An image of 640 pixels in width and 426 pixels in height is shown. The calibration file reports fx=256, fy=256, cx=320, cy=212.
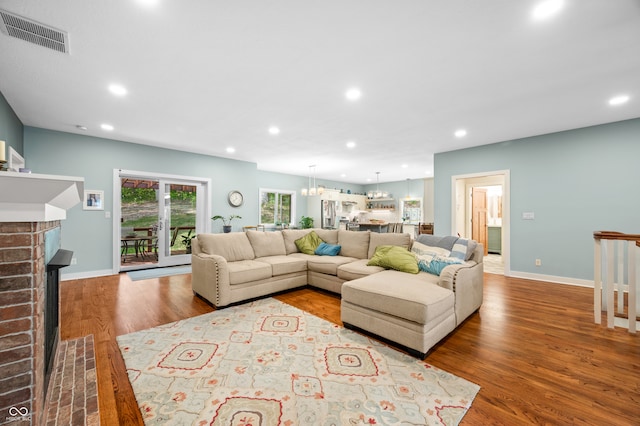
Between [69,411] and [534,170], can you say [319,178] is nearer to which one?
[534,170]

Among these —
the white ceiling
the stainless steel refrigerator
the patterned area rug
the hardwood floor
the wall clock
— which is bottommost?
the hardwood floor

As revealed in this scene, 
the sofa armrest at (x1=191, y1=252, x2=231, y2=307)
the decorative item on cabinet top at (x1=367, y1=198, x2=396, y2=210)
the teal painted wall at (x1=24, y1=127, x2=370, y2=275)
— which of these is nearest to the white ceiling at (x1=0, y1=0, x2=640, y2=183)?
the teal painted wall at (x1=24, y1=127, x2=370, y2=275)

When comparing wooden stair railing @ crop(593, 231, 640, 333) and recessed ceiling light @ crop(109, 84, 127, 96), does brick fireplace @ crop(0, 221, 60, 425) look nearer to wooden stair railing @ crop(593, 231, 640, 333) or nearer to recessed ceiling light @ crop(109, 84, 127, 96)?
recessed ceiling light @ crop(109, 84, 127, 96)

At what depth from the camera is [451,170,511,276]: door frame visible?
498cm

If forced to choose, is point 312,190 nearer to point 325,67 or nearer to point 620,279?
point 325,67

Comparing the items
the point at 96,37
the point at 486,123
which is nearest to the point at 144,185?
the point at 96,37

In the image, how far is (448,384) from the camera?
5.71 feet

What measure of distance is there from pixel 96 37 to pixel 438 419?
144 inches

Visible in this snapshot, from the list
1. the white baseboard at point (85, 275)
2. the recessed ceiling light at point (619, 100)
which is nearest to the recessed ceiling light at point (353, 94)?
the recessed ceiling light at point (619, 100)

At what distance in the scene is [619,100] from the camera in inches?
127

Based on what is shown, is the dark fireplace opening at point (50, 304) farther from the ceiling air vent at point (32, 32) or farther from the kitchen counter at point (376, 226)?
the kitchen counter at point (376, 226)

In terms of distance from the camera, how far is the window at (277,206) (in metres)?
8.30

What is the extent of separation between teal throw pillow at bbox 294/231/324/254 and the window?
373 cm

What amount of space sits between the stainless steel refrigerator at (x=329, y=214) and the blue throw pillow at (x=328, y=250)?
473 centimetres
